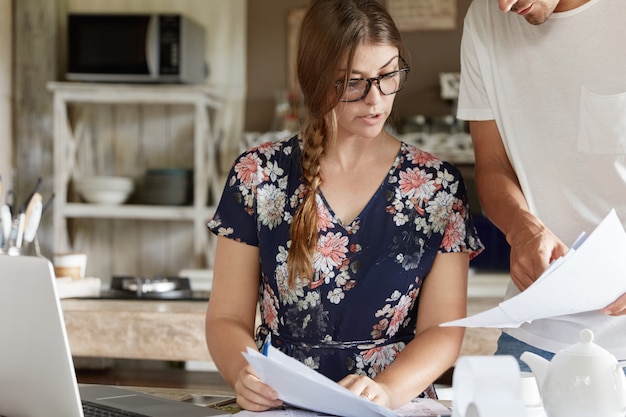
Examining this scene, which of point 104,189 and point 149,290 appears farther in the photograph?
point 104,189

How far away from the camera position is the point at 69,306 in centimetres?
303

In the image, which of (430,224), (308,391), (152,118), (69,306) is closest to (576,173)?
(430,224)

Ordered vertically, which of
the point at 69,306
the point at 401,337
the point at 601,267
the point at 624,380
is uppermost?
the point at 601,267

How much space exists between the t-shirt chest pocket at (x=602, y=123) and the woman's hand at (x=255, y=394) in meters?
0.77

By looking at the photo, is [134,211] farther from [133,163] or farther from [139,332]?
[139,332]

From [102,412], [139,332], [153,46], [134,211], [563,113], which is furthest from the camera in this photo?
[134,211]

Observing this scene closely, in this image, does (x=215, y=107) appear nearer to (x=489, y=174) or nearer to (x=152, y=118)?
(x=152, y=118)

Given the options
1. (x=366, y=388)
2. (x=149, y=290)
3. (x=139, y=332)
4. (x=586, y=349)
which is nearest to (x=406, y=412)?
(x=366, y=388)

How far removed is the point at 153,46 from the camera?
464 cm

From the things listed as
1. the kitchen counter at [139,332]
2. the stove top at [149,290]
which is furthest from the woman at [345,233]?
the stove top at [149,290]

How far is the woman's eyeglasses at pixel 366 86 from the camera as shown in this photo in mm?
1693

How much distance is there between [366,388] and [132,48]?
356 centimetres

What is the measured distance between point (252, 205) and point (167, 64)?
296 cm

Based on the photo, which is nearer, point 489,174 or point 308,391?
point 308,391
